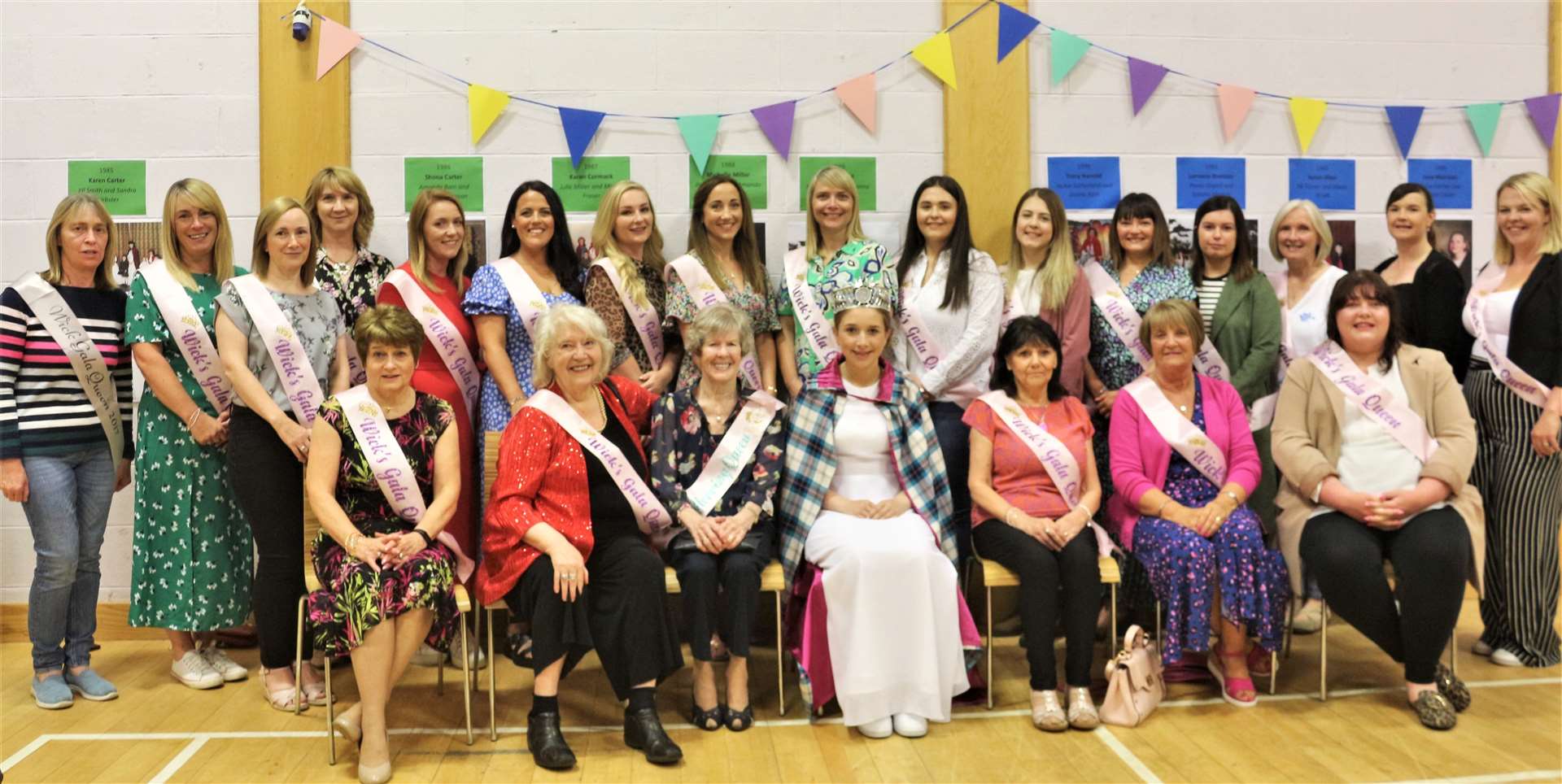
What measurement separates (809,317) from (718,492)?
72 centimetres

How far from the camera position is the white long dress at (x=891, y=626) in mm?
2836

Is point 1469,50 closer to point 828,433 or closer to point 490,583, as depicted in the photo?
point 828,433

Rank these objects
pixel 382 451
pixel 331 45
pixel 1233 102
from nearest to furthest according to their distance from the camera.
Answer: pixel 382 451 → pixel 331 45 → pixel 1233 102

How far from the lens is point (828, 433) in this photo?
3.12 meters

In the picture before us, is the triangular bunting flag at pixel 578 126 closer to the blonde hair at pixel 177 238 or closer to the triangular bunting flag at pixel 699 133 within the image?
the triangular bunting flag at pixel 699 133

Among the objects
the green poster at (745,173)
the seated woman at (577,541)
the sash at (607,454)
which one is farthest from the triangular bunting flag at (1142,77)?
the sash at (607,454)

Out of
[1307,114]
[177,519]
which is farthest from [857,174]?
[177,519]

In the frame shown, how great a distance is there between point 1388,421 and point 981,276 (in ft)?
3.91

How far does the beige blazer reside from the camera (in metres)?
3.08

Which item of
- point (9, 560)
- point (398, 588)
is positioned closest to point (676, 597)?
point (398, 588)

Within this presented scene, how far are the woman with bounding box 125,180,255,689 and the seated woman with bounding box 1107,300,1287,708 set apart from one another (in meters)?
2.52

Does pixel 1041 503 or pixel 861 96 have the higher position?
pixel 861 96

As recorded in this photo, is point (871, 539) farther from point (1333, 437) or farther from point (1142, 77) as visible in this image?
point (1142, 77)

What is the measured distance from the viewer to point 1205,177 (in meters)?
4.04
